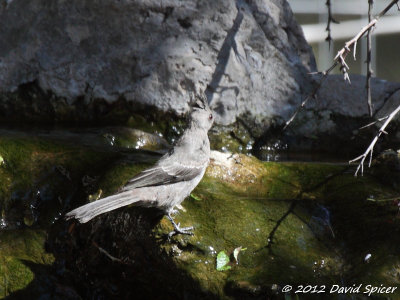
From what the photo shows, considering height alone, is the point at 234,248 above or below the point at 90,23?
below

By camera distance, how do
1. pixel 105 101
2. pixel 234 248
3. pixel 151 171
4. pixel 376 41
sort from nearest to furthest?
pixel 234 248 → pixel 151 171 → pixel 105 101 → pixel 376 41

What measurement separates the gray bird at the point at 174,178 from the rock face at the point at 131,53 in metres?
2.11

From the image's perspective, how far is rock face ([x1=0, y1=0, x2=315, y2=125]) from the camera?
23.9 ft

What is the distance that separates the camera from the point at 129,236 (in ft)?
14.6

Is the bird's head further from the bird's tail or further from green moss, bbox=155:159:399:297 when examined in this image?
the bird's tail

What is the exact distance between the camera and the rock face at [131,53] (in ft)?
23.9

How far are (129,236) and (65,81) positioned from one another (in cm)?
340

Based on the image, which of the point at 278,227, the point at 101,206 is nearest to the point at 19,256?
the point at 101,206

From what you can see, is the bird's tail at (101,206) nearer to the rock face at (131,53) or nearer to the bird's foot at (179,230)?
the bird's foot at (179,230)

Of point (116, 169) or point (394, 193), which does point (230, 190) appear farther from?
point (394, 193)

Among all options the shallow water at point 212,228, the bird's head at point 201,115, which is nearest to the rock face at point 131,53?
the shallow water at point 212,228

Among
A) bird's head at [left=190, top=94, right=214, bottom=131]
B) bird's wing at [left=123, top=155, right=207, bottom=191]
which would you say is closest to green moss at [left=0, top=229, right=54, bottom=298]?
bird's wing at [left=123, top=155, right=207, bottom=191]

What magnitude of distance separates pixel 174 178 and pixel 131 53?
3.00 metres

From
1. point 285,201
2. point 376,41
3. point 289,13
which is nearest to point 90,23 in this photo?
point 289,13
